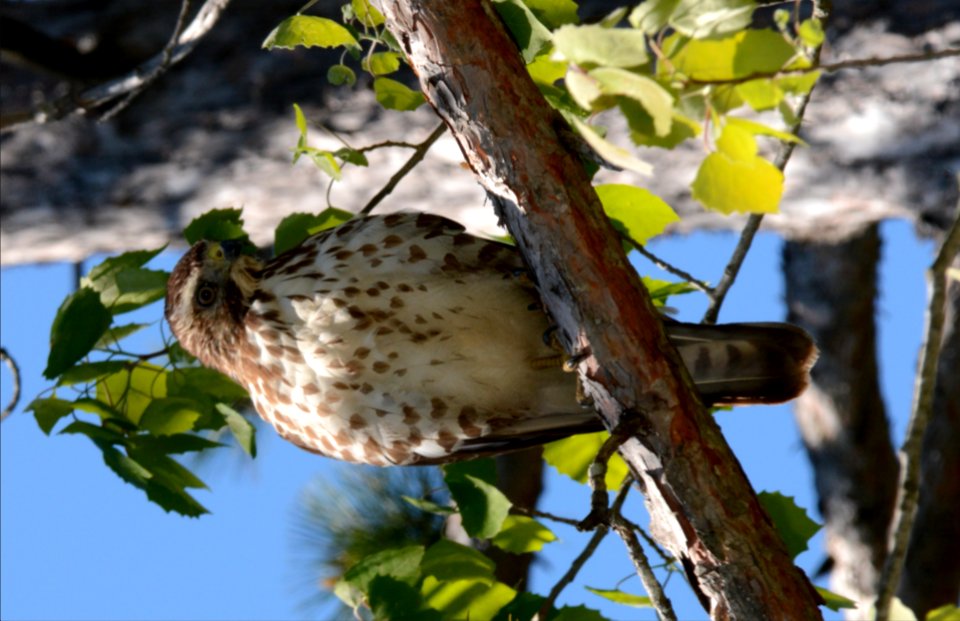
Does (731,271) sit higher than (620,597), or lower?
higher

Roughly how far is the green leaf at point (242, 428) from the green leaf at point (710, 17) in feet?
4.25

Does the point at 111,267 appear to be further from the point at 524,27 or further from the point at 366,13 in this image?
the point at 524,27

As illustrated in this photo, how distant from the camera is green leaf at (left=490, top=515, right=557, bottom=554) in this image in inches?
89.4

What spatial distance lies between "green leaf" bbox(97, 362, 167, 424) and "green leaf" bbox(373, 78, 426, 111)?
0.72m

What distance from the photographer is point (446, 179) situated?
4141mm

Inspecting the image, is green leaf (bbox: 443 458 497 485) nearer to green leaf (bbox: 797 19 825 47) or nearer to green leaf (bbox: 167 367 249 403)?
green leaf (bbox: 167 367 249 403)

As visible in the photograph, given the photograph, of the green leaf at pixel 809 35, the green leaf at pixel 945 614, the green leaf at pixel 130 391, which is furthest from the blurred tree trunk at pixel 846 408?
the green leaf at pixel 809 35

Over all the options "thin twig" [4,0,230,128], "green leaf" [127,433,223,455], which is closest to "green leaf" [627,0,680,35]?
"green leaf" [127,433,223,455]

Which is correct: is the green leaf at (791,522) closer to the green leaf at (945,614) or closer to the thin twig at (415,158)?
the green leaf at (945,614)

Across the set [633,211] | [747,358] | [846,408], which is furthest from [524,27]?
[846,408]

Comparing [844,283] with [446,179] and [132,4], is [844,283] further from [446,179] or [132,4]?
[132,4]

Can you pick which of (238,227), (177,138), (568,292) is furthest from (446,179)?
(568,292)

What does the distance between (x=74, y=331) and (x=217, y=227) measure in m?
0.31

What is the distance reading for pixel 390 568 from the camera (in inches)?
85.0
